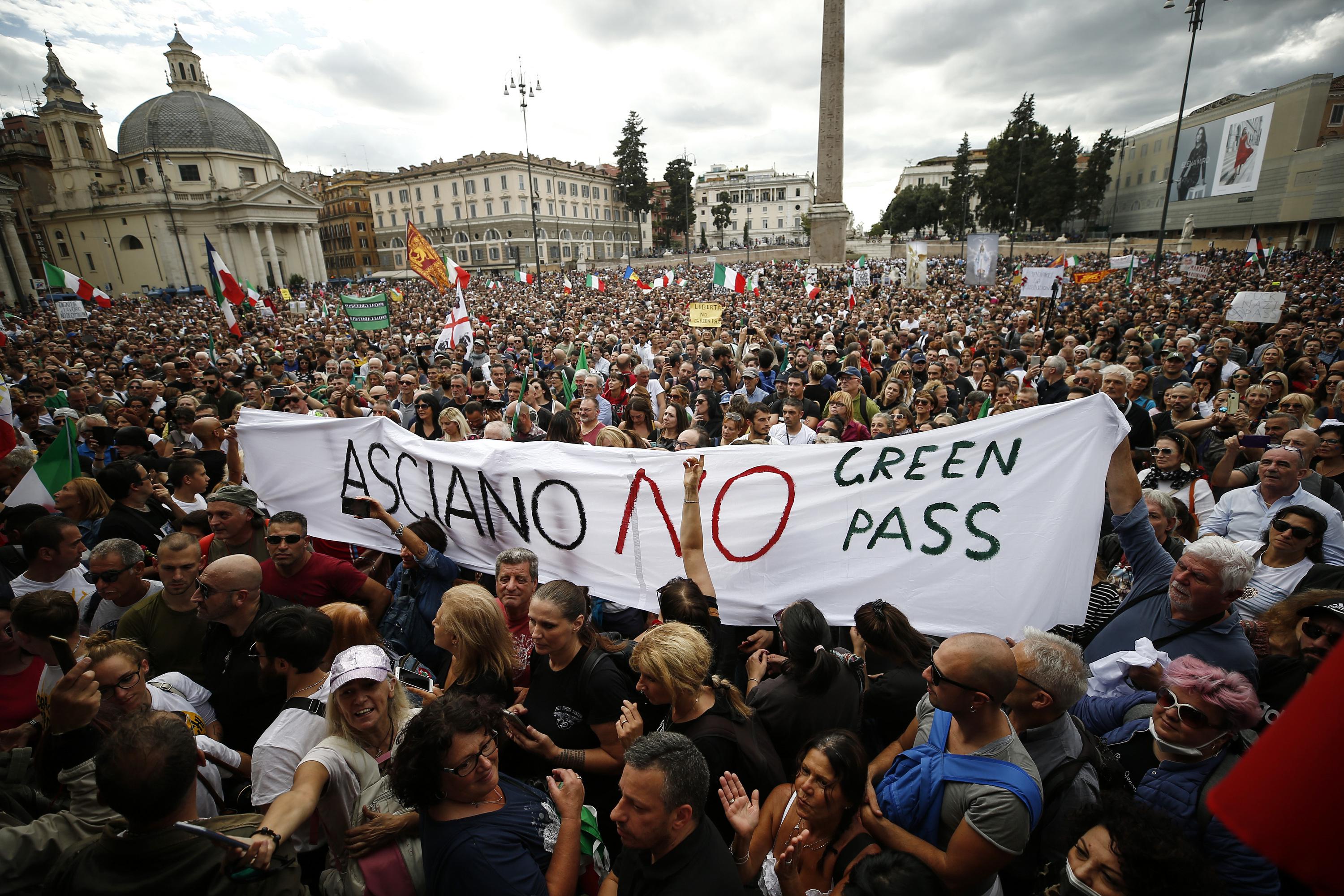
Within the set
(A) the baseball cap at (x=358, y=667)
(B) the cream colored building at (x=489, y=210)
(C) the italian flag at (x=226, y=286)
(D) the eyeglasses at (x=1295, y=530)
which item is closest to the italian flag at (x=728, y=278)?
(C) the italian flag at (x=226, y=286)

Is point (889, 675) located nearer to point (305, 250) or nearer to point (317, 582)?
point (317, 582)

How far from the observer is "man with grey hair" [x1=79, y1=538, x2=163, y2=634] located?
326cm

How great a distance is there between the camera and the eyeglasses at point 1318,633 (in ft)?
8.04

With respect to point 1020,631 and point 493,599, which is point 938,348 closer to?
point 1020,631

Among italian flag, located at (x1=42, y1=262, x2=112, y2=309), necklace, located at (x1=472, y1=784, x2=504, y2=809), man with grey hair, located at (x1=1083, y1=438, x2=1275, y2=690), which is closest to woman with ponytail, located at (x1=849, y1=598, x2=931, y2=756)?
man with grey hair, located at (x1=1083, y1=438, x2=1275, y2=690)

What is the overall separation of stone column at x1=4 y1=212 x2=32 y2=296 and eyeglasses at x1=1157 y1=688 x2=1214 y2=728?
60.9 metres

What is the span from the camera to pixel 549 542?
405 centimetres

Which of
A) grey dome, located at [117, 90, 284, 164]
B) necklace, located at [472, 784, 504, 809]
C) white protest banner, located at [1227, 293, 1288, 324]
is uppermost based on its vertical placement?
grey dome, located at [117, 90, 284, 164]

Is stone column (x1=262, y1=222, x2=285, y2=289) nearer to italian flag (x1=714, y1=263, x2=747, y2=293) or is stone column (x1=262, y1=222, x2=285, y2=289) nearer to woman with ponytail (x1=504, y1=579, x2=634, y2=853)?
italian flag (x1=714, y1=263, x2=747, y2=293)

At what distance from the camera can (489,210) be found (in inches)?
3236

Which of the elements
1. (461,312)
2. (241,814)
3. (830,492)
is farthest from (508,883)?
(461,312)

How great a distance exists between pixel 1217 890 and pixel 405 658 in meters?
3.36

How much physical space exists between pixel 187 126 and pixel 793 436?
94.1 metres

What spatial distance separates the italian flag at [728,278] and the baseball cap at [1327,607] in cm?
1767
